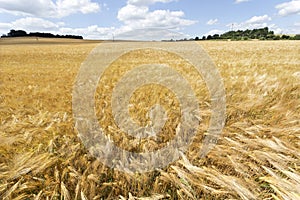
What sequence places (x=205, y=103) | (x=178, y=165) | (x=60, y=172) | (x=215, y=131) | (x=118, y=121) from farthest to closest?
(x=205, y=103) < (x=118, y=121) < (x=215, y=131) < (x=178, y=165) < (x=60, y=172)

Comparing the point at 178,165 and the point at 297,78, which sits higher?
the point at 297,78

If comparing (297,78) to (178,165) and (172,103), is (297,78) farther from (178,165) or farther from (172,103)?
(178,165)

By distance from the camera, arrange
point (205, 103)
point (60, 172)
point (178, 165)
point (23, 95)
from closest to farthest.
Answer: point (60, 172), point (178, 165), point (205, 103), point (23, 95)

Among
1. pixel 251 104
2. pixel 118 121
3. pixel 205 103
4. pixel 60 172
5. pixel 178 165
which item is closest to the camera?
pixel 60 172

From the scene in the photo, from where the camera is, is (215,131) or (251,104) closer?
(215,131)

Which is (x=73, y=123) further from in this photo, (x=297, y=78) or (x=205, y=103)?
(x=297, y=78)

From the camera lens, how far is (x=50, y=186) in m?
1.31

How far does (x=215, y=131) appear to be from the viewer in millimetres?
1969

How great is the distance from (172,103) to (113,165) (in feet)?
3.84

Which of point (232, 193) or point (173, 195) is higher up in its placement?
point (232, 193)

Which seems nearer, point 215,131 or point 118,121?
point 215,131

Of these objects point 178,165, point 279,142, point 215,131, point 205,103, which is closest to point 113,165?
point 178,165

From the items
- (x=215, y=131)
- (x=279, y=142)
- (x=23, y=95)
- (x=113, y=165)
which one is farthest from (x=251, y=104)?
(x=23, y=95)

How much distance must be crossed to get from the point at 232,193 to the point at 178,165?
0.43 meters
